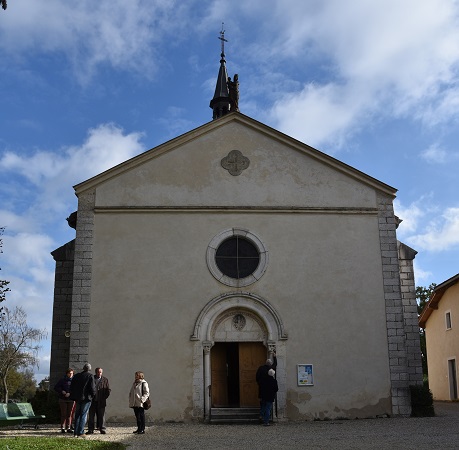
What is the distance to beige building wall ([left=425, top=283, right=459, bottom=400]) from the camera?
80.6 ft

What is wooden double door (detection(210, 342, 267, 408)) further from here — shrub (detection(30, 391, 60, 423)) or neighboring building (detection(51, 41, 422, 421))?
shrub (detection(30, 391, 60, 423))

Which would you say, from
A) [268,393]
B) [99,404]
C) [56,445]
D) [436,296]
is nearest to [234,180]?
[268,393]

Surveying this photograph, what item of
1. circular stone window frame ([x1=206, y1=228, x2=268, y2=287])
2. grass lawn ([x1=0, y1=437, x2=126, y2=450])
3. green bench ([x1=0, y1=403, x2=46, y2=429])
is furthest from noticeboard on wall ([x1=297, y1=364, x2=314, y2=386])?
grass lawn ([x1=0, y1=437, x2=126, y2=450])

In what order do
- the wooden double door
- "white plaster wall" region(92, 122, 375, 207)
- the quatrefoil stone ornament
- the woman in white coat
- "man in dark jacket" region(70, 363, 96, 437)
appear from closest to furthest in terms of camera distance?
"man in dark jacket" region(70, 363, 96, 437)
the woman in white coat
the wooden double door
"white plaster wall" region(92, 122, 375, 207)
the quatrefoil stone ornament

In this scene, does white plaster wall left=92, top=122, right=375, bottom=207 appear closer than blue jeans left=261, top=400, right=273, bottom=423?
No

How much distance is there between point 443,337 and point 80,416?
19.3 m

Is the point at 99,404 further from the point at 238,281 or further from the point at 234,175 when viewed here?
the point at 234,175

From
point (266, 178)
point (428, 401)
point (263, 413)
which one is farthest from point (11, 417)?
point (428, 401)

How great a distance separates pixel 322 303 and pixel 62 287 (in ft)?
22.9

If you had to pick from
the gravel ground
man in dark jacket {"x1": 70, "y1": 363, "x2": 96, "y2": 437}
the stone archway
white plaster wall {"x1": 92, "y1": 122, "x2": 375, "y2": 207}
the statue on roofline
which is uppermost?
the statue on roofline

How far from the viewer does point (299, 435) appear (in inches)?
445

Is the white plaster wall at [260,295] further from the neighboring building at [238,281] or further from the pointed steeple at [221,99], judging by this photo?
the pointed steeple at [221,99]

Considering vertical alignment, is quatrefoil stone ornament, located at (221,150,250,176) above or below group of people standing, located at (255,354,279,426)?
above

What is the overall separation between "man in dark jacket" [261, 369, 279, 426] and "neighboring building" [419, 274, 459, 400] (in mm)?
12774
